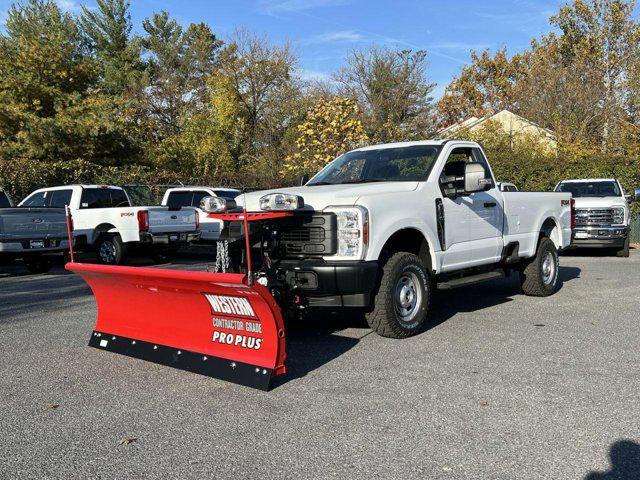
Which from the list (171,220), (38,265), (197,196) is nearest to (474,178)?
(171,220)

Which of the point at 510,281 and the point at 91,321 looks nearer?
the point at 91,321

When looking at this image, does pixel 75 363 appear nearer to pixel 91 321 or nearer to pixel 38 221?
pixel 91 321

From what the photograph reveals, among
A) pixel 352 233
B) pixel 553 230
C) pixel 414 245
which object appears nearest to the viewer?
pixel 352 233

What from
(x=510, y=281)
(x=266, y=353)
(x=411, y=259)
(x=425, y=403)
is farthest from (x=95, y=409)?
(x=510, y=281)

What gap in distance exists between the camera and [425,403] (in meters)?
4.41

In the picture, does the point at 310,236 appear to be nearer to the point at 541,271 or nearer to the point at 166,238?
the point at 541,271

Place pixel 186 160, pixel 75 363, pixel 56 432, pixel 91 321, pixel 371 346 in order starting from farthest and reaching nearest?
pixel 186 160 → pixel 91 321 → pixel 371 346 → pixel 75 363 → pixel 56 432

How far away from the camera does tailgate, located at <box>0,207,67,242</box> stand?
11.7 metres

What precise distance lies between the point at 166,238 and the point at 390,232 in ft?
29.9

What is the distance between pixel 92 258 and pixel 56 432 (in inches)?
498

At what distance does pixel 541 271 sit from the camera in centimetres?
889

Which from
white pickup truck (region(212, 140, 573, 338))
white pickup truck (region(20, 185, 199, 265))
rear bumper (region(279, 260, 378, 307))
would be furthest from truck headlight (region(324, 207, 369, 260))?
white pickup truck (region(20, 185, 199, 265))

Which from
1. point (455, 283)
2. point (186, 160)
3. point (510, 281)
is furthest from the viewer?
point (186, 160)

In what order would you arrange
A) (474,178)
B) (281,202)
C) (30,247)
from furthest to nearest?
(30,247) → (474,178) → (281,202)
